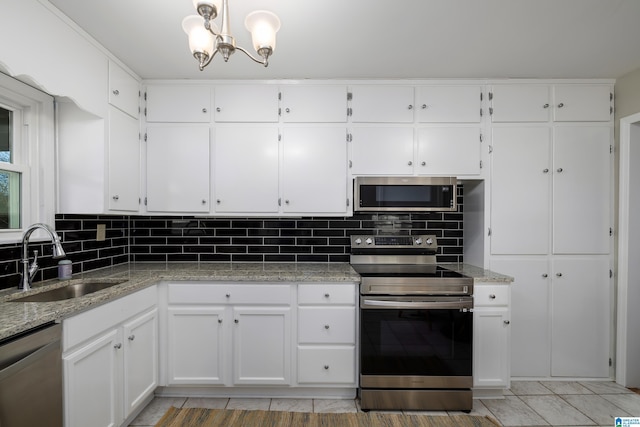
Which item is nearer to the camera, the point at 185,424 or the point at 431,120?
the point at 185,424

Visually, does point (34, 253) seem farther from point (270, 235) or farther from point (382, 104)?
point (382, 104)

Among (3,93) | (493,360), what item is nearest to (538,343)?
(493,360)

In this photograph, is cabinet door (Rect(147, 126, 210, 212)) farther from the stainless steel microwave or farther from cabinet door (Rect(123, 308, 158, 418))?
the stainless steel microwave

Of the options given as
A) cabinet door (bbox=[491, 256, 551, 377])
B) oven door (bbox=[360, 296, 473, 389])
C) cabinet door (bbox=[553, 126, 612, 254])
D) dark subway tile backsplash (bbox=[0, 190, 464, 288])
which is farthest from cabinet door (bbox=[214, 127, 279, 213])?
cabinet door (bbox=[553, 126, 612, 254])

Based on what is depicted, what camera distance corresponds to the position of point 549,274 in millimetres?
2596

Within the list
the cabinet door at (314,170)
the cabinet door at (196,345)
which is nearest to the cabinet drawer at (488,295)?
the cabinet door at (314,170)

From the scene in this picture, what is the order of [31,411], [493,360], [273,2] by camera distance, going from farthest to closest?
[493,360], [273,2], [31,411]

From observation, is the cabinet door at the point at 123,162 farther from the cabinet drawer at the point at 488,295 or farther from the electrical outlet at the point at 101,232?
the cabinet drawer at the point at 488,295

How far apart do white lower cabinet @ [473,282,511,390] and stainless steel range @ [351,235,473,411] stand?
0.47ft

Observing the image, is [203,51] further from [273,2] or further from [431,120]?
[431,120]

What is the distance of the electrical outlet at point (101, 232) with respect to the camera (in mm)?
2549

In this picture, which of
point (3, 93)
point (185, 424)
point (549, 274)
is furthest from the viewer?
point (549, 274)

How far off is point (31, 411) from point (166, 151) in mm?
1828

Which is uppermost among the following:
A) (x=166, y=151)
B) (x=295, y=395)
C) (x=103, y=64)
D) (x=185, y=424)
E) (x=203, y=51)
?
(x=103, y=64)
